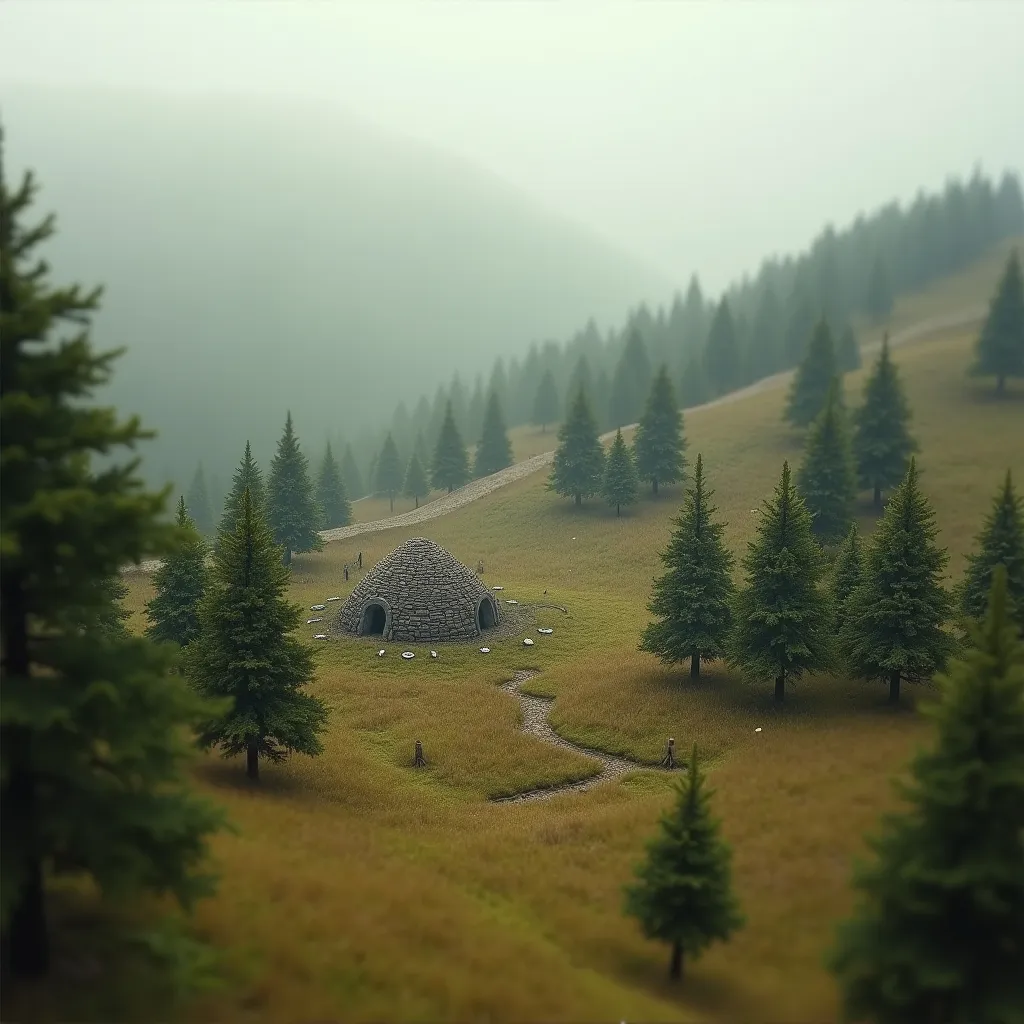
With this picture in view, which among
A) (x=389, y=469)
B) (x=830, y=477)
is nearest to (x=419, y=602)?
(x=830, y=477)

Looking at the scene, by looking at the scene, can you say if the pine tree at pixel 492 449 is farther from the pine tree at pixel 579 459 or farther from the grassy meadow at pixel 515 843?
the grassy meadow at pixel 515 843

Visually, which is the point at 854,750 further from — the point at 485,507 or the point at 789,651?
the point at 485,507

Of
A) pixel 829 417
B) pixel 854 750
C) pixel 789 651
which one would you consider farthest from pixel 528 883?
pixel 829 417

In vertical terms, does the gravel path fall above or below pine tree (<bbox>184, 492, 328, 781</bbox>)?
above

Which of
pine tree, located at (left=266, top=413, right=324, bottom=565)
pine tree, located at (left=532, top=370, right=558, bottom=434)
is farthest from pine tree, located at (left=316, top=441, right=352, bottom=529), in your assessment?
pine tree, located at (left=532, top=370, right=558, bottom=434)

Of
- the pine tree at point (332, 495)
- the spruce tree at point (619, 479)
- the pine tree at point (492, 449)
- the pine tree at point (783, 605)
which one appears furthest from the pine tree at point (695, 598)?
the pine tree at point (492, 449)

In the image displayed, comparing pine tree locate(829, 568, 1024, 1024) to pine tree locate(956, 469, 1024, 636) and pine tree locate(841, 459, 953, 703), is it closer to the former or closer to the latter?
pine tree locate(841, 459, 953, 703)
